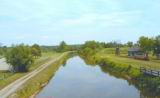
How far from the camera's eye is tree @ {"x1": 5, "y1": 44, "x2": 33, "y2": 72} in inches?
2574

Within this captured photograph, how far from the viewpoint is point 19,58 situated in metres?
65.2

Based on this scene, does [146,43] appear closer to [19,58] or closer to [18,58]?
[19,58]

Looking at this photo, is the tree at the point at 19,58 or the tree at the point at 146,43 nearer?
the tree at the point at 19,58

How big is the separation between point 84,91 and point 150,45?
46956 millimetres

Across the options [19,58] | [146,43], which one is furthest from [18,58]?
[146,43]

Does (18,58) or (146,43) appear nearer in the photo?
(18,58)

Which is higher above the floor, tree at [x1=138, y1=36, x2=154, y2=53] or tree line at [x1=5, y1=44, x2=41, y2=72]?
tree at [x1=138, y1=36, x2=154, y2=53]

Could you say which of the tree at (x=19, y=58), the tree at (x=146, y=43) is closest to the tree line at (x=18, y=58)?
the tree at (x=19, y=58)

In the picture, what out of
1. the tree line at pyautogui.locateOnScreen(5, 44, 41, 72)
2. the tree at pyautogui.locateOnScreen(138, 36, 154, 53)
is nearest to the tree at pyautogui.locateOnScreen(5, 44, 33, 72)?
the tree line at pyautogui.locateOnScreen(5, 44, 41, 72)

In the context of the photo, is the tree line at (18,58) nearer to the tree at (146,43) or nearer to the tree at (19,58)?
the tree at (19,58)

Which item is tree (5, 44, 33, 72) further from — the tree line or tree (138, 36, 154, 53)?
tree (138, 36, 154, 53)

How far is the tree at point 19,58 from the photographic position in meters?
65.4

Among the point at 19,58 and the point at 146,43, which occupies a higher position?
the point at 146,43

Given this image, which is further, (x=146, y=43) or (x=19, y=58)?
(x=146, y=43)
